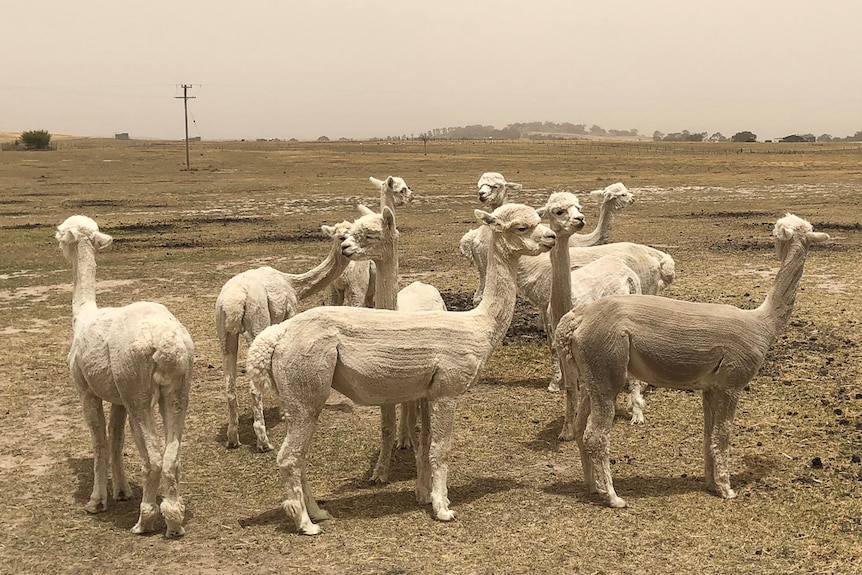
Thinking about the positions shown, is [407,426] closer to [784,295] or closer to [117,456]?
[117,456]

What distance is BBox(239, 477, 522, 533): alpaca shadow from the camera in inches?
269

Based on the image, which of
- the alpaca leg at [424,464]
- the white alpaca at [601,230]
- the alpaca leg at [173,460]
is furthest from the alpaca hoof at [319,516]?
the white alpaca at [601,230]

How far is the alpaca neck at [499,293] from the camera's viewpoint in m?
6.98

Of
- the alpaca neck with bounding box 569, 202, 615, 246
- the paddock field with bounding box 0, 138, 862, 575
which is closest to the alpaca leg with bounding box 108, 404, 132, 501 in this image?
the paddock field with bounding box 0, 138, 862, 575

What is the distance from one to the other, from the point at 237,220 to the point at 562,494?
2394 cm

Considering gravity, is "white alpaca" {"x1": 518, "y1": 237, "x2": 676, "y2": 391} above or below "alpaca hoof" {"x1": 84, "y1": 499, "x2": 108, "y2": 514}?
above

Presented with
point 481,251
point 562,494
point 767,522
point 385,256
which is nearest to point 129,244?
point 481,251

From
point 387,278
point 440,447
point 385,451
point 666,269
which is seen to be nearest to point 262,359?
point 440,447

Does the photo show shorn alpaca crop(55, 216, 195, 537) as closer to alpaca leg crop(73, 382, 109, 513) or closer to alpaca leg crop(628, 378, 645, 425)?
alpaca leg crop(73, 382, 109, 513)

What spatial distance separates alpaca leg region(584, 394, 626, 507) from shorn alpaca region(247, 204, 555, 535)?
1.11m

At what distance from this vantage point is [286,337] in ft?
20.7

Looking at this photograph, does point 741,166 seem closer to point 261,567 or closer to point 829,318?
point 829,318

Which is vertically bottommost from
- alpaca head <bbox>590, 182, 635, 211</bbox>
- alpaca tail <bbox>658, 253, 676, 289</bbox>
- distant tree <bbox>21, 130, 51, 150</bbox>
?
alpaca tail <bbox>658, 253, 676, 289</bbox>

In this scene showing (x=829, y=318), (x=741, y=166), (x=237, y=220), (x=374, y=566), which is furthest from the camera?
(x=741, y=166)
